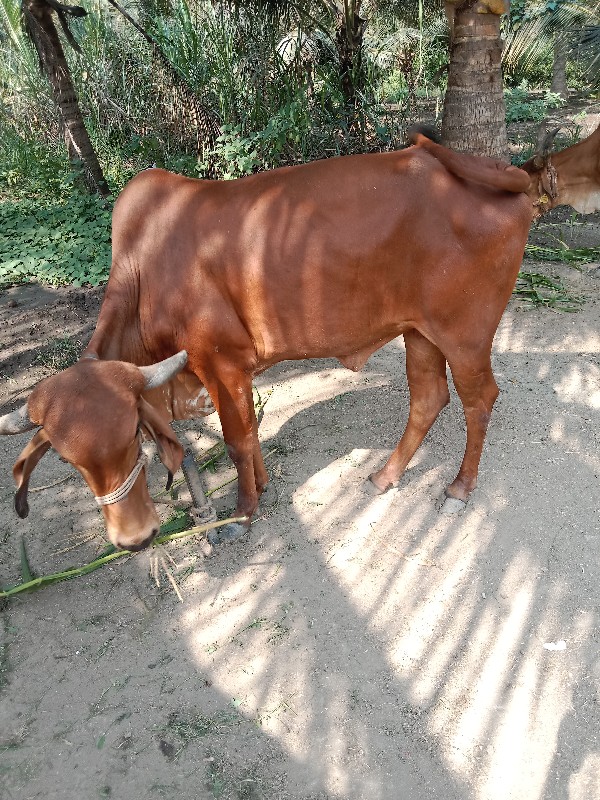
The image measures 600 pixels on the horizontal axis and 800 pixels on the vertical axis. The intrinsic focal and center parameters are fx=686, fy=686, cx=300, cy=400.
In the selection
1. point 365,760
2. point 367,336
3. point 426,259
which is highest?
point 426,259

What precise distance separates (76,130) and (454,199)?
5.66 m

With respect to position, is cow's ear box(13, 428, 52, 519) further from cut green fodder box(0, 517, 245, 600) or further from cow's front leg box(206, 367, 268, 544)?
cow's front leg box(206, 367, 268, 544)

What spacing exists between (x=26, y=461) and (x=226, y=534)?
1.28 m

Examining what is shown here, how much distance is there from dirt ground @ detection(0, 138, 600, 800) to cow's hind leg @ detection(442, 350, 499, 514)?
113mm

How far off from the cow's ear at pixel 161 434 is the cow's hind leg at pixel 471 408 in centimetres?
138

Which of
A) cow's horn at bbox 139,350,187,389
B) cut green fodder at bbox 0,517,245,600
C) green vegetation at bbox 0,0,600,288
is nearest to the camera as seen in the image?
cow's horn at bbox 139,350,187,389

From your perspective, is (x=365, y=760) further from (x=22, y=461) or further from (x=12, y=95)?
(x=12, y=95)

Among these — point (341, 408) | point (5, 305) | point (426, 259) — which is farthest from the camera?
point (5, 305)

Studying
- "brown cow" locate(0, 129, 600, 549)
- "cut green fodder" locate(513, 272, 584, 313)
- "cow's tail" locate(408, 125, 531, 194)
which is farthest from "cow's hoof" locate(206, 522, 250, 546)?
"cut green fodder" locate(513, 272, 584, 313)

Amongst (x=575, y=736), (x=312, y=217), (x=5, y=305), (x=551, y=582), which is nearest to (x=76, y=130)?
(x=5, y=305)

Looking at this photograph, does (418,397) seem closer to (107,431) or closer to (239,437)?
(239,437)

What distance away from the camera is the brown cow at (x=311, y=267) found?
9.82ft

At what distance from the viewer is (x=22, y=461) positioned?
2.48m

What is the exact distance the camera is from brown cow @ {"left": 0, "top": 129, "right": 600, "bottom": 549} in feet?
9.82
